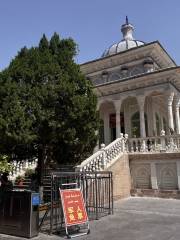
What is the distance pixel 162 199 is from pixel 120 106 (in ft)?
26.7

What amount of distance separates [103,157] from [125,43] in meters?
15.1

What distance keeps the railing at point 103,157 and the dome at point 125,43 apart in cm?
1118

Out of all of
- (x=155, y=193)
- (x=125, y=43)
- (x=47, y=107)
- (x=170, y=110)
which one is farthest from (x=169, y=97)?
(x=47, y=107)

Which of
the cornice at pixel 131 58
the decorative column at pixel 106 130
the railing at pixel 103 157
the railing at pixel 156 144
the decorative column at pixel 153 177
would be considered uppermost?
the cornice at pixel 131 58

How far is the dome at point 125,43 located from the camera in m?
26.3

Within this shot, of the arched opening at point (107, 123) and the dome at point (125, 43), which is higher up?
the dome at point (125, 43)

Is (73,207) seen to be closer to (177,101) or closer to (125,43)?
(177,101)

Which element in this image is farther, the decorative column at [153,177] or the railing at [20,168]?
the railing at [20,168]

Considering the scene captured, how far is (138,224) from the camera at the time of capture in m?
9.16

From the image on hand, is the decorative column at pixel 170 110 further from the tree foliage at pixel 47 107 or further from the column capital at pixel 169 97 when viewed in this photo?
the tree foliage at pixel 47 107

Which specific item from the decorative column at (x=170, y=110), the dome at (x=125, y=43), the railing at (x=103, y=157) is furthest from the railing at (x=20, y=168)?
the dome at (x=125, y=43)

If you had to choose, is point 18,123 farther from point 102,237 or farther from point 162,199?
point 162,199

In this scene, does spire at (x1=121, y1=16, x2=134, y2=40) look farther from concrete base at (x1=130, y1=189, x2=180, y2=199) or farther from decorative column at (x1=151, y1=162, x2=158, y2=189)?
concrete base at (x1=130, y1=189, x2=180, y2=199)

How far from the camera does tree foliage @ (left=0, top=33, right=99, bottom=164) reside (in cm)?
1092
